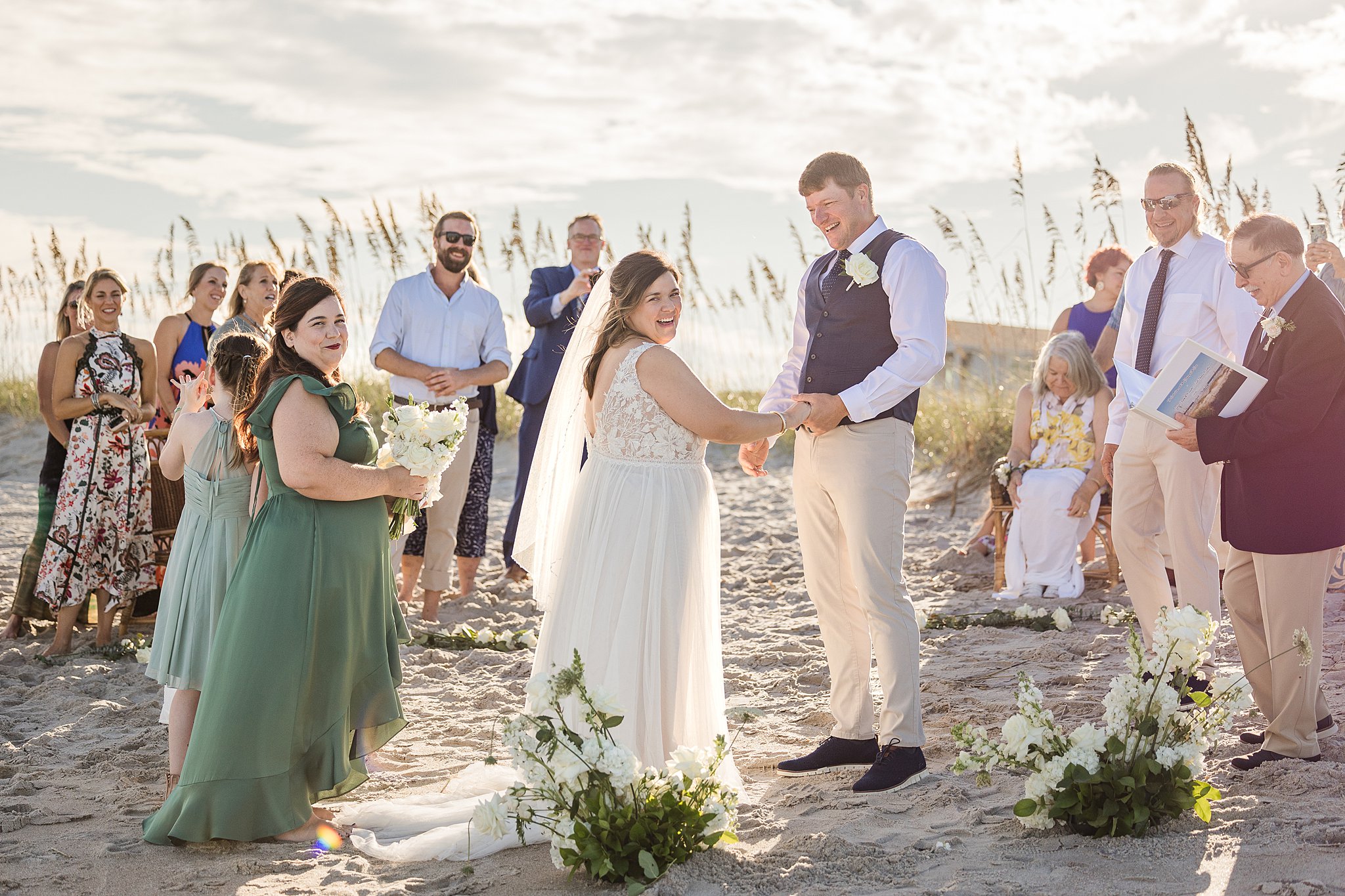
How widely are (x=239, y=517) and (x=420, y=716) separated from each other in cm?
143

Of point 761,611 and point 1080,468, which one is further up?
point 1080,468

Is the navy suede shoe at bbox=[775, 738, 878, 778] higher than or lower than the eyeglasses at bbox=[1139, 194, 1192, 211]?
lower

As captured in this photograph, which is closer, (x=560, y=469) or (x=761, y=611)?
(x=560, y=469)

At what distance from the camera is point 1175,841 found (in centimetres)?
334

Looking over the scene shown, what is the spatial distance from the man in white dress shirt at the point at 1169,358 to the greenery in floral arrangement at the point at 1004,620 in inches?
54.0

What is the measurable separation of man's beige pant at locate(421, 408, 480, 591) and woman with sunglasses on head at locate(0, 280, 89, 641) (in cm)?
218

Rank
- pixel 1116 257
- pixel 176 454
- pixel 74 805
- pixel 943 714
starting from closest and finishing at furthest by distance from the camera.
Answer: pixel 74 805 < pixel 176 454 < pixel 943 714 < pixel 1116 257

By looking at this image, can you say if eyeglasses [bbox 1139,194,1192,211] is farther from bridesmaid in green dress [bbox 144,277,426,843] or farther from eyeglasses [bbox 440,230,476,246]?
eyeglasses [bbox 440,230,476,246]

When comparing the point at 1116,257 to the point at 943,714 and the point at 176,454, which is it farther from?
the point at 176,454

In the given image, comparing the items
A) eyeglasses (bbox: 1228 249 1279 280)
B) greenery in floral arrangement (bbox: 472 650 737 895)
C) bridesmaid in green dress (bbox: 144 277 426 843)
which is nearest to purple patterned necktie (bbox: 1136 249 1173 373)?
eyeglasses (bbox: 1228 249 1279 280)

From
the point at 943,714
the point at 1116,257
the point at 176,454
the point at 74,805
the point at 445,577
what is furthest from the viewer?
the point at 1116,257

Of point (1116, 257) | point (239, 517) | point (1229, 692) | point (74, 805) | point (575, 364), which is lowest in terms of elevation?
point (74, 805)

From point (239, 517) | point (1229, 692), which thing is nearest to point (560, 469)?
point (239, 517)

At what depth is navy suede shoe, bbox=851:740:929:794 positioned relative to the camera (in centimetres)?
407
